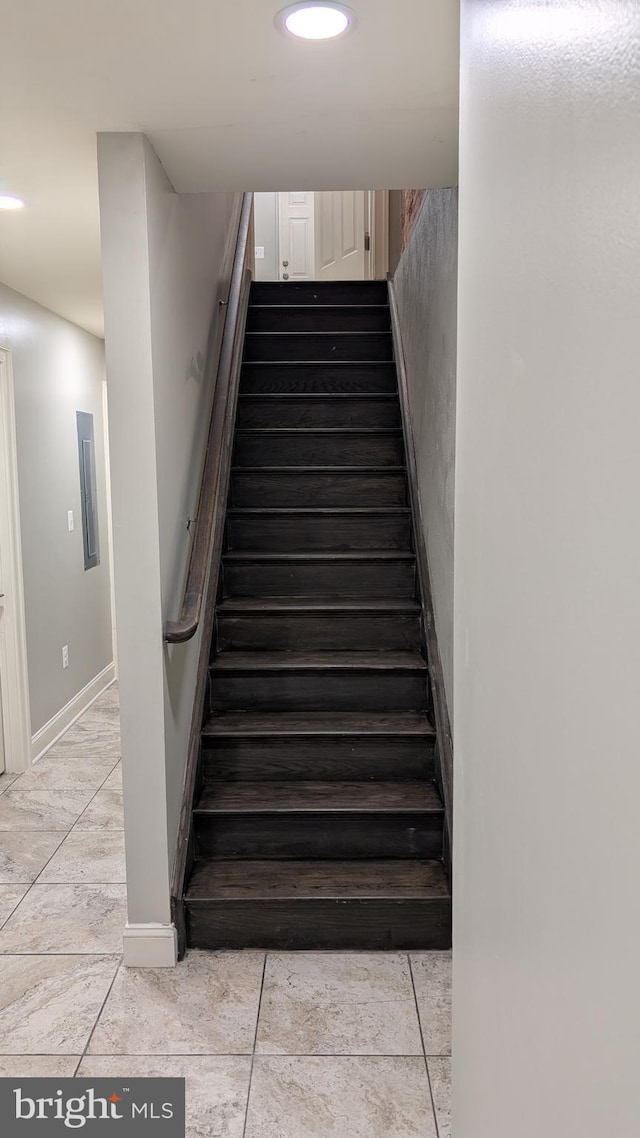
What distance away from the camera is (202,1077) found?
1986mm

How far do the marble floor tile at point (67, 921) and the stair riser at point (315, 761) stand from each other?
1.79 feet

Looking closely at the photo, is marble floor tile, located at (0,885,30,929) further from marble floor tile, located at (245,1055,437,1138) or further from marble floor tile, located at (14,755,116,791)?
marble floor tile, located at (245,1055,437,1138)

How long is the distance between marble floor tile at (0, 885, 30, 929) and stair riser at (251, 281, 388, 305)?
3.42 m

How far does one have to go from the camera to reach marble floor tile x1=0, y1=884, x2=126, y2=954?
257cm

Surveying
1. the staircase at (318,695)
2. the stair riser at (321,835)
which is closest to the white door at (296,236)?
the staircase at (318,695)

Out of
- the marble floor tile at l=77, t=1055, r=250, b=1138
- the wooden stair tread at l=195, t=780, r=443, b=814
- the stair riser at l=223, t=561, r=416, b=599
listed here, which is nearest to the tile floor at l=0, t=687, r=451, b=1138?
the marble floor tile at l=77, t=1055, r=250, b=1138

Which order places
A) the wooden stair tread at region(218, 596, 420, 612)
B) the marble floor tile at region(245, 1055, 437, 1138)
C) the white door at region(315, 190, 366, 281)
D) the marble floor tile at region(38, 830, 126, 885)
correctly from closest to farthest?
the marble floor tile at region(245, 1055, 437, 1138) → the marble floor tile at region(38, 830, 126, 885) → the wooden stair tread at region(218, 596, 420, 612) → the white door at region(315, 190, 366, 281)

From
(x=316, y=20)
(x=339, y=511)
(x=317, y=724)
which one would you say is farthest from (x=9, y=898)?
(x=316, y=20)

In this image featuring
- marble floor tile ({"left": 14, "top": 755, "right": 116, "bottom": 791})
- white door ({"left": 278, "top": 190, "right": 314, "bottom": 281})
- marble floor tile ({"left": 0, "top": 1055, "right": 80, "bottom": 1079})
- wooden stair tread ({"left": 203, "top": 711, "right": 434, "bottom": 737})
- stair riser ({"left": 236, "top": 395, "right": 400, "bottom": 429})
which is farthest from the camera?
white door ({"left": 278, "top": 190, "right": 314, "bottom": 281})

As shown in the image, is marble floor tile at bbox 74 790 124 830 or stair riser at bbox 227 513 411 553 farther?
stair riser at bbox 227 513 411 553

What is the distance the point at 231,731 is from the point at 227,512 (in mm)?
1139

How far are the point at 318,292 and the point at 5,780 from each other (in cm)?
321

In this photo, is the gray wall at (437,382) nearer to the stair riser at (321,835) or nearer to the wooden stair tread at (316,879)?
the stair riser at (321,835)

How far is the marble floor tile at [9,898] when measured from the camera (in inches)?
109
